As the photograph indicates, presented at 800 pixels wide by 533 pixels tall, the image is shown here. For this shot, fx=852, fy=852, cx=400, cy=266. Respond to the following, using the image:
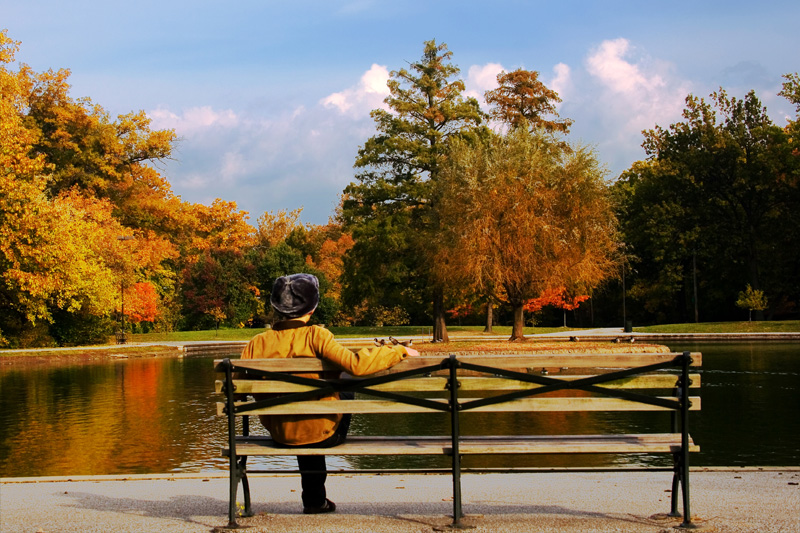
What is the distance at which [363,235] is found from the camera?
141ft

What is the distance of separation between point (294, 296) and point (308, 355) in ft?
1.39

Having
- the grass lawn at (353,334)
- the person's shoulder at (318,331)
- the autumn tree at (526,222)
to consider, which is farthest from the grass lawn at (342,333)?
the person's shoulder at (318,331)

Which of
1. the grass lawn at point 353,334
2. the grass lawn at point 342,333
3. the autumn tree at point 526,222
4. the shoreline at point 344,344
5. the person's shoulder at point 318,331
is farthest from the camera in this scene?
the grass lawn at point 342,333

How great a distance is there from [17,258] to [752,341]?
33.2m

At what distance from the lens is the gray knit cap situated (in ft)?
18.3

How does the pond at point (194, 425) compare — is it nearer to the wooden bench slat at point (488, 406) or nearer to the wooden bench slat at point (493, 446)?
the wooden bench slat at point (493, 446)

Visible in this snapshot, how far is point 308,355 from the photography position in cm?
544

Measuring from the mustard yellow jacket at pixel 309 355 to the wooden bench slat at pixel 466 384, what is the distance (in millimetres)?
149

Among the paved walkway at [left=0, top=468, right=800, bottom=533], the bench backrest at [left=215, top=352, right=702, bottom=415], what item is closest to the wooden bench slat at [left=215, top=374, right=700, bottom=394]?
the bench backrest at [left=215, top=352, right=702, bottom=415]

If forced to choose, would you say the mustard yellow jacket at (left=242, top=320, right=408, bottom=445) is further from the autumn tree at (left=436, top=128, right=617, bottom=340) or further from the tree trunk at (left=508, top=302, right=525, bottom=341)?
the tree trunk at (left=508, top=302, right=525, bottom=341)

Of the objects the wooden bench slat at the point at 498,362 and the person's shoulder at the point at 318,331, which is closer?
the wooden bench slat at the point at 498,362

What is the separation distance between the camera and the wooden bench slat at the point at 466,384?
16.8ft

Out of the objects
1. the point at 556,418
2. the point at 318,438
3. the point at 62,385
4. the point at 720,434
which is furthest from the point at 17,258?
the point at 318,438

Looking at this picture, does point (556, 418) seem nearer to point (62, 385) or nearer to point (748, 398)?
point (748, 398)
